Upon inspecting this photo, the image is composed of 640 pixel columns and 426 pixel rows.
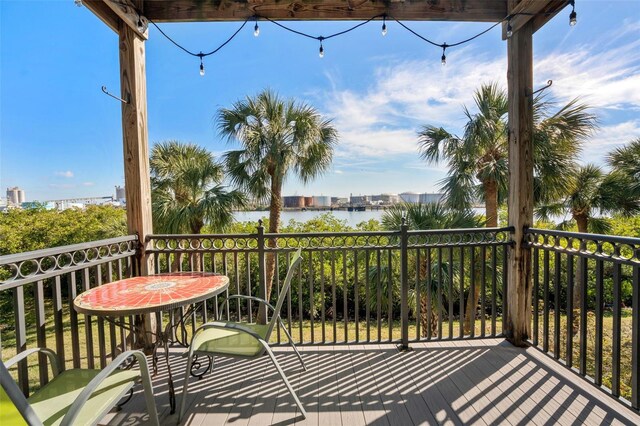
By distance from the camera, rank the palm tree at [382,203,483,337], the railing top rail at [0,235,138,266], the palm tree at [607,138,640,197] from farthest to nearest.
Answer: the palm tree at [607,138,640,197] < the palm tree at [382,203,483,337] < the railing top rail at [0,235,138,266]

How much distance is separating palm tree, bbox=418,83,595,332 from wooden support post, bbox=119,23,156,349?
13.2 feet

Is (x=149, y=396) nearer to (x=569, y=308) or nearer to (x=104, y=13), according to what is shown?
(x=569, y=308)

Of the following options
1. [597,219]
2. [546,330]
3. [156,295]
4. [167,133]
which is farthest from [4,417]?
[597,219]

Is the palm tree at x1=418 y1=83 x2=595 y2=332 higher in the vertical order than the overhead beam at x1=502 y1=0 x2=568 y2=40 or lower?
lower

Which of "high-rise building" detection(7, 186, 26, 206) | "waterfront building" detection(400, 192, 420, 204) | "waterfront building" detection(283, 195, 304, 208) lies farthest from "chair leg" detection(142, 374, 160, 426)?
"high-rise building" detection(7, 186, 26, 206)

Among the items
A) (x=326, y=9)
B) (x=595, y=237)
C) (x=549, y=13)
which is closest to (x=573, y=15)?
(x=549, y=13)

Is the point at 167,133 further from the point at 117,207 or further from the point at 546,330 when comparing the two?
the point at 546,330

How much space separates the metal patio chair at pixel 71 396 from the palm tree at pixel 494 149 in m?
4.35

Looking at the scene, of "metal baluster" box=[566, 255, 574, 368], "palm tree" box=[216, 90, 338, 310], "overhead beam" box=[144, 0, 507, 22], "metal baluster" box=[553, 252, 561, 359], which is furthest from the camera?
"palm tree" box=[216, 90, 338, 310]

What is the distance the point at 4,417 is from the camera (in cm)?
79

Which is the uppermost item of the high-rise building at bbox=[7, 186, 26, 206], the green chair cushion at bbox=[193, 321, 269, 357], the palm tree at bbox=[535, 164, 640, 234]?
the high-rise building at bbox=[7, 186, 26, 206]

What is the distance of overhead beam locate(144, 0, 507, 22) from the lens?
2.57 meters

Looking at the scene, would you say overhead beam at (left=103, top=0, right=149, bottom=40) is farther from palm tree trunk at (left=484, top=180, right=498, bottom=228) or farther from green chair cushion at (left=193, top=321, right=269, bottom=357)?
palm tree trunk at (left=484, top=180, right=498, bottom=228)

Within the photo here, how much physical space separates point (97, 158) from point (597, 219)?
14144mm
